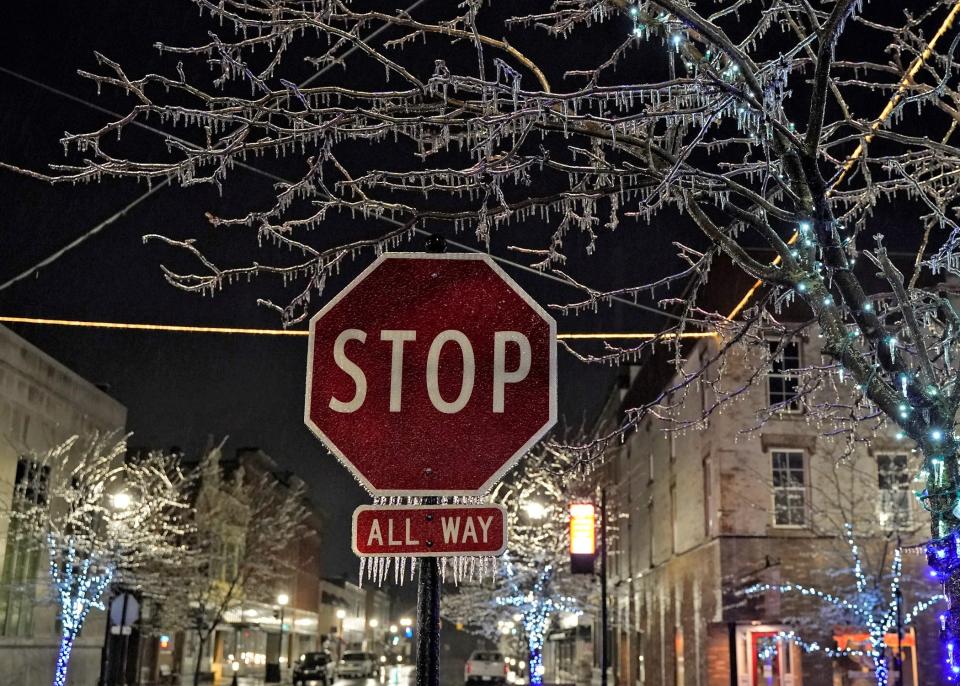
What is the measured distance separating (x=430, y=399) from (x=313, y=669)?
4742 centimetres

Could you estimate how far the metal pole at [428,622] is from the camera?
10.1 ft

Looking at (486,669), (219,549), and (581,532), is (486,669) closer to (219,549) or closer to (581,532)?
(581,532)

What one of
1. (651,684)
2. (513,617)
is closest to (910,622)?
(651,684)

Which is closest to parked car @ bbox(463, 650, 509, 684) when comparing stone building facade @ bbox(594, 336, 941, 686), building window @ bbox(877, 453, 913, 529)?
stone building facade @ bbox(594, 336, 941, 686)

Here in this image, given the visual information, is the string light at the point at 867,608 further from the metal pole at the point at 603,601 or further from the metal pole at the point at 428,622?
the metal pole at the point at 428,622

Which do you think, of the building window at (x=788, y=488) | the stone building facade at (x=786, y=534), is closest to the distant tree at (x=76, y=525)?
the stone building facade at (x=786, y=534)

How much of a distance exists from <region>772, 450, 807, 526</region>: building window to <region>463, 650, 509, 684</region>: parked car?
1821 cm

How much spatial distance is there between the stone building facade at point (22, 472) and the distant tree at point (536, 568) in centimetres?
1214

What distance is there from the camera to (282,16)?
6.04 metres

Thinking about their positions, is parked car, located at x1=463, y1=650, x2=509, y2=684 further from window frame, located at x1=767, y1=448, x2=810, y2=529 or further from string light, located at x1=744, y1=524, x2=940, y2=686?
window frame, located at x1=767, y1=448, x2=810, y2=529

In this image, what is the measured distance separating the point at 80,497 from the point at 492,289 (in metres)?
28.7

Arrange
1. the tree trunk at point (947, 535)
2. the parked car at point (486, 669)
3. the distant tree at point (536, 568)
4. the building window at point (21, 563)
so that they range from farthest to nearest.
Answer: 1. the parked car at point (486, 669)
2. the distant tree at point (536, 568)
3. the building window at point (21, 563)
4. the tree trunk at point (947, 535)

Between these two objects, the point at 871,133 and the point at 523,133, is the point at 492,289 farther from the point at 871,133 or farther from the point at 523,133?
the point at 871,133

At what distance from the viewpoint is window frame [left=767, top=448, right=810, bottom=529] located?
2830 centimetres
